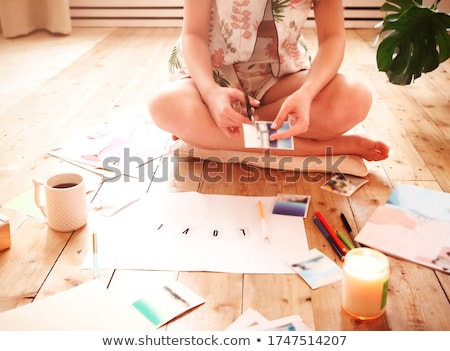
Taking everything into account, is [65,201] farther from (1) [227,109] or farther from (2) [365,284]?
(2) [365,284]

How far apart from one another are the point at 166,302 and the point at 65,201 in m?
0.36

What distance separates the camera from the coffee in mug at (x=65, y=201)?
1.25m

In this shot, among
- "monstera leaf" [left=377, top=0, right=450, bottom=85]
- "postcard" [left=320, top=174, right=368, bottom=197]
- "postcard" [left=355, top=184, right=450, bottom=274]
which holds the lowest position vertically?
"postcard" [left=320, top=174, right=368, bottom=197]

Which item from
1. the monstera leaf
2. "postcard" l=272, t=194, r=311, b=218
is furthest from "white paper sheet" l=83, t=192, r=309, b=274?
the monstera leaf

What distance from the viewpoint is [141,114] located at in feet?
6.72

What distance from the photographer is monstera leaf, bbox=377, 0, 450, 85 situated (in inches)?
66.2

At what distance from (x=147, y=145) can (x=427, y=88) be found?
49.6 inches

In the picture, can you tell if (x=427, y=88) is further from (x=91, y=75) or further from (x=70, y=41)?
(x=70, y=41)

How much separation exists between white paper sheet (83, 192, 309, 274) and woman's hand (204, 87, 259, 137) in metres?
0.19

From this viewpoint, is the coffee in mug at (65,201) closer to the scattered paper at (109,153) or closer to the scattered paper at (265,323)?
the scattered paper at (109,153)

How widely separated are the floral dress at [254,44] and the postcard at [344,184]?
333mm

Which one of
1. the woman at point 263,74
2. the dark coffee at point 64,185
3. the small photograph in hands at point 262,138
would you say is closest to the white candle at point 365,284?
the small photograph in hands at point 262,138

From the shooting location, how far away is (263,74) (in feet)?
5.46

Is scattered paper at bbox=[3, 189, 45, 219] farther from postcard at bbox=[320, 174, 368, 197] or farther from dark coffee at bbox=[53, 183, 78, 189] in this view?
postcard at bbox=[320, 174, 368, 197]
